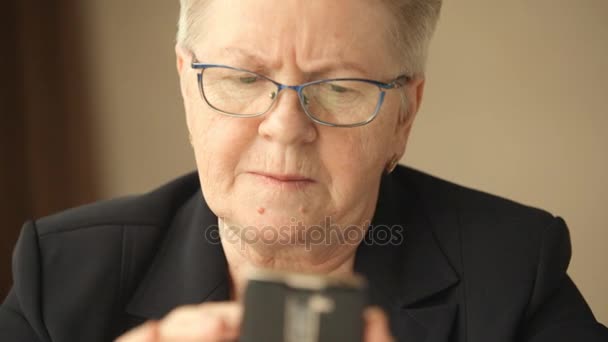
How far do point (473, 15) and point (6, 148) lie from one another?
5.57 feet

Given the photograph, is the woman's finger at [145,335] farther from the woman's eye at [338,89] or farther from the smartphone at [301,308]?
the woman's eye at [338,89]

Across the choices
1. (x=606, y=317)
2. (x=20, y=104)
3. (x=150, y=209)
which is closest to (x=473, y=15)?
(x=606, y=317)

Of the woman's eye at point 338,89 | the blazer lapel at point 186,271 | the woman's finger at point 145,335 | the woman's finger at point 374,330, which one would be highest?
the woman's eye at point 338,89

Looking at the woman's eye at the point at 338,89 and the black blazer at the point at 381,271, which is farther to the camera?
the black blazer at the point at 381,271

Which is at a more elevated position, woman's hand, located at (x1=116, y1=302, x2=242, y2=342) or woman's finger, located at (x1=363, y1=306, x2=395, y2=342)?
woman's finger, located at (x1=363, y1=306, x2=395, y2=342)

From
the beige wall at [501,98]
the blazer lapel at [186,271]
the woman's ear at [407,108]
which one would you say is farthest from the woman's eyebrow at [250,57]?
the beige wall at [501,98]

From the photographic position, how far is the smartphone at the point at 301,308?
1.82 ft

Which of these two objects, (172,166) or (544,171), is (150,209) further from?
(544,171)

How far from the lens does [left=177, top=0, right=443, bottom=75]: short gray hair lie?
1.08 m

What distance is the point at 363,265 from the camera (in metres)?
1.29

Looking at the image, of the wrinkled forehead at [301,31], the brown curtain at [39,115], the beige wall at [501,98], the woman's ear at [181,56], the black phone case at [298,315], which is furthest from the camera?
the brown curtain at [39,115]

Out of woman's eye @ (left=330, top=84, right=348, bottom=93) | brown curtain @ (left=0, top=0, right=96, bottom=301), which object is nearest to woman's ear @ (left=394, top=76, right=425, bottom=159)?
woman's eye @ (left=330, top=84, right=348, bottom=93)

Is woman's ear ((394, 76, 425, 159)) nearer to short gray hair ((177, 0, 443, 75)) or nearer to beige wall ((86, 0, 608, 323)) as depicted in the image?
short gray hair ((177, 0, 443, 75))

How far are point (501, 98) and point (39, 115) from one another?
1645 mm
